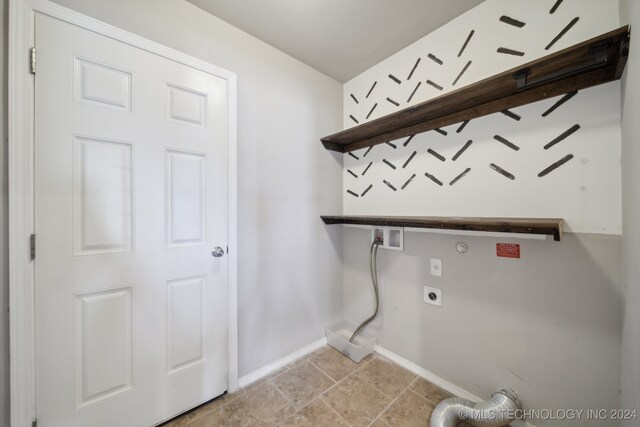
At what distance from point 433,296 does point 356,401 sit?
0.85 metres

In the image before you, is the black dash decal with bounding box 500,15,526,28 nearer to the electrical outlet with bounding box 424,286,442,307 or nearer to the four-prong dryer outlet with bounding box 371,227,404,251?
the four-prong dryer outlet with bounding box 371,227,404,251

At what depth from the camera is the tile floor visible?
4.36 feet

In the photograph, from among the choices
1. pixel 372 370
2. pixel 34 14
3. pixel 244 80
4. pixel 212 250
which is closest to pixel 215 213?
pixel 212 250

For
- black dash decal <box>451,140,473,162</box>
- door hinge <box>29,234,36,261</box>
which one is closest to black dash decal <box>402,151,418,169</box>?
black dash decal <box>451,140,473,162</box>

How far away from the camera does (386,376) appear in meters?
1.68

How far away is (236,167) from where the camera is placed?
154cm

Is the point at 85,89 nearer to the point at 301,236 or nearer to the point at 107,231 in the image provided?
the point at 107,231

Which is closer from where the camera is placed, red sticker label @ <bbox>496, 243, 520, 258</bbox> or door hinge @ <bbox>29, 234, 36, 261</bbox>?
door hinge @ <bbox>29, 234, 36, 261</bbox>

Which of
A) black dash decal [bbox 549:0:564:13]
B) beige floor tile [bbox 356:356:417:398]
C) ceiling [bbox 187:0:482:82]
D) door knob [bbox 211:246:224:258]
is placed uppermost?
ceiling [bbox 187:0:482:82]

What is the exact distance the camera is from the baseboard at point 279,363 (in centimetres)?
162

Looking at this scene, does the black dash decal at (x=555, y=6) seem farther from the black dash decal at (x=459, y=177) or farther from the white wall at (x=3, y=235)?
the white wall at (x=3, y=235)

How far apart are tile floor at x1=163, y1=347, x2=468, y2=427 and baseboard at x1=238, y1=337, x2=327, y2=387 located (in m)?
0.03

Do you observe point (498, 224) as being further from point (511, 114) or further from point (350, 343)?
point (350, 343)

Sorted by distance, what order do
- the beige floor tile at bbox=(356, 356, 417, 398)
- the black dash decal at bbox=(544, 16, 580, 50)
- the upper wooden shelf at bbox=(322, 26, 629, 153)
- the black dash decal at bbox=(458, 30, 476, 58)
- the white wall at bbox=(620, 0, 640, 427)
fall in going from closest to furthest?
the white wall at bbox=(620, 0, 640, 427)
the upper wooden shelf at bbox=(322, 26, 629, 153)
the black dash decal at bbox=(544, 16, 580, 50)
the black dash decal at bbox=(458, 30, 476, 58)
the beige floor tile at bbox=(356, 356, 417, 398)
